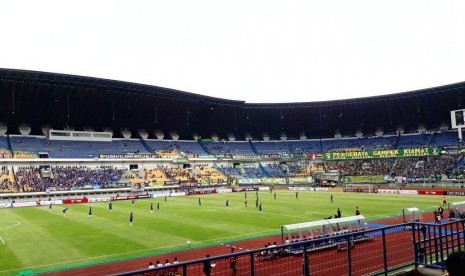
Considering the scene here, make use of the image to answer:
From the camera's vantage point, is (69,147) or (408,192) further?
(69,147)

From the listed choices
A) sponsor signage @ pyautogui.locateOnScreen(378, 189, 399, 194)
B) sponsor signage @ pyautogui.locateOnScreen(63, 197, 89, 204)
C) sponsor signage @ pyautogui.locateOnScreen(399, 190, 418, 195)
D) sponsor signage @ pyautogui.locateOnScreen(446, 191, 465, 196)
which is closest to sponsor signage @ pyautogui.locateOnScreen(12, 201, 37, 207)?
sponsor signage @ pyautogui.locateOnScreen(63, 197, 89, 204)

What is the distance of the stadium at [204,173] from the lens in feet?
86.4

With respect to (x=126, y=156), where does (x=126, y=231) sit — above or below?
below

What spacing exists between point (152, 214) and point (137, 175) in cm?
4337

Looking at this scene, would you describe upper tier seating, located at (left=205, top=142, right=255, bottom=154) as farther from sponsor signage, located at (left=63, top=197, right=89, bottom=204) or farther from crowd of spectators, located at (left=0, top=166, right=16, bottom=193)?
crowd of spectators, located at (left=0, top=166, right=16, bottom=193)

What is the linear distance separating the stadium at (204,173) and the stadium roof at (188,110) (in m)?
0.37

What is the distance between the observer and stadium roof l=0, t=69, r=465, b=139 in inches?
3009

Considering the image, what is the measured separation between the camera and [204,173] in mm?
96688

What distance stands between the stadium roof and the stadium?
1.21ft

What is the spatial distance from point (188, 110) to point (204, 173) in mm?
18142

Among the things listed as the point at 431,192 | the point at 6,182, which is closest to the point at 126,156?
the point at 6,182

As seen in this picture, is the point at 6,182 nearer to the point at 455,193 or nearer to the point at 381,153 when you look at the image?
the point at 455,193

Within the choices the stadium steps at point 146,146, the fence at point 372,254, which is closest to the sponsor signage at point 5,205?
the stadium steps at point 146,146

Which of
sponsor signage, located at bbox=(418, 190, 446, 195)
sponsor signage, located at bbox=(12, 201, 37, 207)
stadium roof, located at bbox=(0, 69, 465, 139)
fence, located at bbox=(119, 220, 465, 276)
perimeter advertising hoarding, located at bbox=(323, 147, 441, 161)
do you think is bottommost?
sponsor signage, located at bbox=(12, 201, 37, 207)
